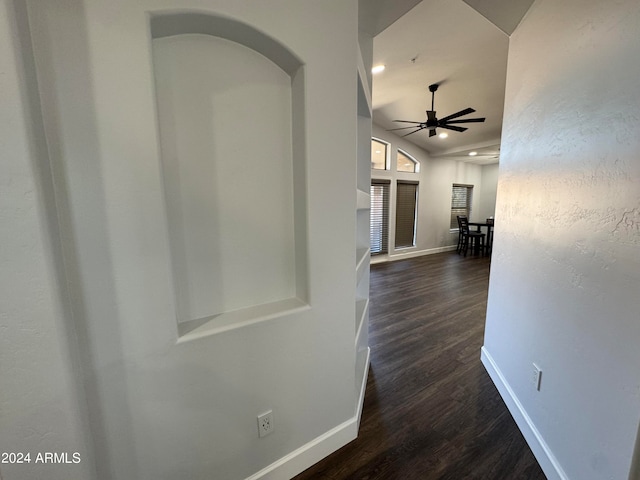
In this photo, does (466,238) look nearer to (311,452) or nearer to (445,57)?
(445,57)

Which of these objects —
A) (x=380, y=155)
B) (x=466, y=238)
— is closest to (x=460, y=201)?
(x=466, y=238)

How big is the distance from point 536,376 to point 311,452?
1.36 meters

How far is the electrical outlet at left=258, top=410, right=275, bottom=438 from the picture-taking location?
3.96 ft

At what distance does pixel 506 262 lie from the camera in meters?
1.93

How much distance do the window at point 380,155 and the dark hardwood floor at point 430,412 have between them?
11.7ft

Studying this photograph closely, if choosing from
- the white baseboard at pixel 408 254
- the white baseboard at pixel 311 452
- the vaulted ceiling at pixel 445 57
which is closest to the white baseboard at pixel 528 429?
the white baseboard at pixel 311 452

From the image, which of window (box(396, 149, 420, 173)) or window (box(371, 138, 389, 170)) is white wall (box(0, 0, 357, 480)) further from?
window (box(396, 149, 420, 173))

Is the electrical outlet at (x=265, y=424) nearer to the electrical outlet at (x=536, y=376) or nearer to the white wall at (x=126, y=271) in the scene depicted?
the white wall at (x=126, y=271)

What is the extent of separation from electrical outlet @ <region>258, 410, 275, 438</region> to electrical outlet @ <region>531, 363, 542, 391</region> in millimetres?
1505

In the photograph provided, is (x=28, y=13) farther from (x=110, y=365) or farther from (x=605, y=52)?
(x=605, y=52)

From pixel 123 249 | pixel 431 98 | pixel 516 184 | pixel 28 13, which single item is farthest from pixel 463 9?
pixel 123 249

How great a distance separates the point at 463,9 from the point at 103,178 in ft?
9.58

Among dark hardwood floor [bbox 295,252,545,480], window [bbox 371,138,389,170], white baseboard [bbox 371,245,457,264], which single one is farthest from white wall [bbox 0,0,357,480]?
white baseboard [bbox 371,245,457,264]

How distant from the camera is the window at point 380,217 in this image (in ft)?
19.3
